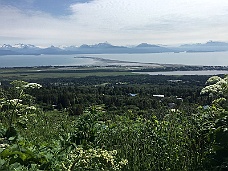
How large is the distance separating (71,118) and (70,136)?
1.64 meters

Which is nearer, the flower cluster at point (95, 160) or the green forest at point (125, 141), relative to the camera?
the flower cluster at point (95, 160)

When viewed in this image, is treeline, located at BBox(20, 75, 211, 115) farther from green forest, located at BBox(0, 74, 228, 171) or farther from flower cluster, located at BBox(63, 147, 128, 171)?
flower cluster, located at BBox(63, 147, 128, 171)

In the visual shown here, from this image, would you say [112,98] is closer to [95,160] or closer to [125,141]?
[125,141]

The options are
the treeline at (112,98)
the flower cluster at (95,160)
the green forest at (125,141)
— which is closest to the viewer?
the flower cluster at (95,160)

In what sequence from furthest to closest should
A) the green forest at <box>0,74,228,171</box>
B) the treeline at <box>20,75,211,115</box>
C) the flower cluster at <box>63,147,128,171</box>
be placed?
the treeline at <box>20,75,211,115</box>, the green forest at <box>0,74,228,171</box>, the flower cluster at <box>63,147,128,171</box>

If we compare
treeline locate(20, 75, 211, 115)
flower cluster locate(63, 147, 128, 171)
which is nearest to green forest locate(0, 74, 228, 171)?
flower cluster locate(63, 147, 128, 171)

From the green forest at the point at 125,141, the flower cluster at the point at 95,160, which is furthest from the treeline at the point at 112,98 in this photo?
the flower cluster at the point at 95,160

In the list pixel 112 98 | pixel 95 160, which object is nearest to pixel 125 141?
pixel 95 160

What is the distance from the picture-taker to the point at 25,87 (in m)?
5.45

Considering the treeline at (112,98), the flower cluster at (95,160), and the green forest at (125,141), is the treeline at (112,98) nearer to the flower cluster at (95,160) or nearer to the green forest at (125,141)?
the green forest at (125,141)

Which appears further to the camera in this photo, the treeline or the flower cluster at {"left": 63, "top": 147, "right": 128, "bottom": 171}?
the treeline

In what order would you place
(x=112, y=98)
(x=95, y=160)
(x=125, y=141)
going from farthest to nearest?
1. (x=112, y=98)
2. (x=125, y=141)
3. (x=95, y=160)

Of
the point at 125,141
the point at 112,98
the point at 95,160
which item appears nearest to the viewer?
the point at 95,160

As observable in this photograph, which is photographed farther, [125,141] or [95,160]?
[125,141]
